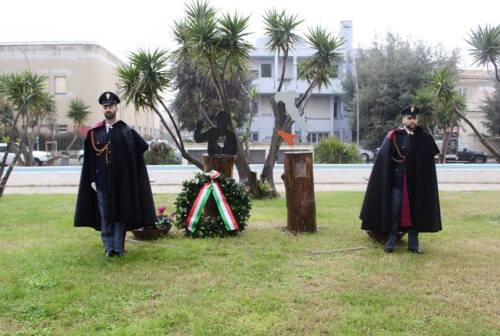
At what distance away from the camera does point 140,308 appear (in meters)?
3.82

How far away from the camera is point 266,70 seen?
4078cm

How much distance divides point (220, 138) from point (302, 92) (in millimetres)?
34150

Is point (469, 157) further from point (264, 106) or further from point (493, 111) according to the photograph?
point (264, 106)

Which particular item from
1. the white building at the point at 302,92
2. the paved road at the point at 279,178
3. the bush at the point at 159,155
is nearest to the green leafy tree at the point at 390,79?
the white building at the point at 302,92

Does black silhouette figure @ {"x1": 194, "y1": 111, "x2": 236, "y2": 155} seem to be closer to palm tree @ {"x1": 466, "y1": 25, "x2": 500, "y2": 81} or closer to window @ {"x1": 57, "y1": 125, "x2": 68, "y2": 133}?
palm tree @ {"x1": 466, "y1": 25, "x2": 500, "y2": 81}

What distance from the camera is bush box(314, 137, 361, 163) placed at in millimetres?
19703

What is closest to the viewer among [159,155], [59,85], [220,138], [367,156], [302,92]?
[220,138]

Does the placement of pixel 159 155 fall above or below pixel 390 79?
below

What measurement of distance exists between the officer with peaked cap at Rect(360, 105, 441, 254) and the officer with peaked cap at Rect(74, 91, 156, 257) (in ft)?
9.68

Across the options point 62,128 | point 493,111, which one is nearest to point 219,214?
point 493,111

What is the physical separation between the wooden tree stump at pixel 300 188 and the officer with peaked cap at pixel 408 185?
139 cm

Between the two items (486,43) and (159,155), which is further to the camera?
(159,155)

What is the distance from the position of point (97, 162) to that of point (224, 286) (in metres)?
2.24

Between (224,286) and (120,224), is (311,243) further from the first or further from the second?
(120,224)
